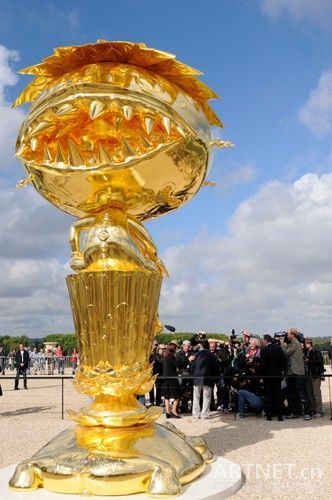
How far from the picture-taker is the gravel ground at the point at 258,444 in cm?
605

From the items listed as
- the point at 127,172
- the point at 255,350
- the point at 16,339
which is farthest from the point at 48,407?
the point at 16,339

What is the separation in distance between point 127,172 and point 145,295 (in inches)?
51.5

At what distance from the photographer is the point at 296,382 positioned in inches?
458

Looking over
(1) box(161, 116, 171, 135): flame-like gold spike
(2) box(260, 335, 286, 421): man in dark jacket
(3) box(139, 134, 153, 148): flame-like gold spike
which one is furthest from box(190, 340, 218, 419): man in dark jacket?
(1) box(161, 116, 171, 135): flame-like gold spike

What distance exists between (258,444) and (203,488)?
3.37 m

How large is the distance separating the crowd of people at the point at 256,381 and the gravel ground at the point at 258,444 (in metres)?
0.35

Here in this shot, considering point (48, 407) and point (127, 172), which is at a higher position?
point (127, 172)

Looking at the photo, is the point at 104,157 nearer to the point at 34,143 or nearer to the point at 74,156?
the point at 74,156

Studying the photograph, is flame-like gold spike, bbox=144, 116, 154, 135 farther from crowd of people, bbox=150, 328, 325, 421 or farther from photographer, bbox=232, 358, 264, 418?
photographer, bbox=232, 358, 264, 418

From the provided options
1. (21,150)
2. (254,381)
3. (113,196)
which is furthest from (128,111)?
(254,381)

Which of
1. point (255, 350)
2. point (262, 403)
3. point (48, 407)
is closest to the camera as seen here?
point (262, 403)

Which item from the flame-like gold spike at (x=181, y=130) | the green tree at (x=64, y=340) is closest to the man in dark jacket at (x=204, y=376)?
the flame-like gold spike at (x=181, y=130)

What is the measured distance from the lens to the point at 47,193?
242 inches

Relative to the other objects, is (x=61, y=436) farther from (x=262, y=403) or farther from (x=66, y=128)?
(x=262, y=403)
